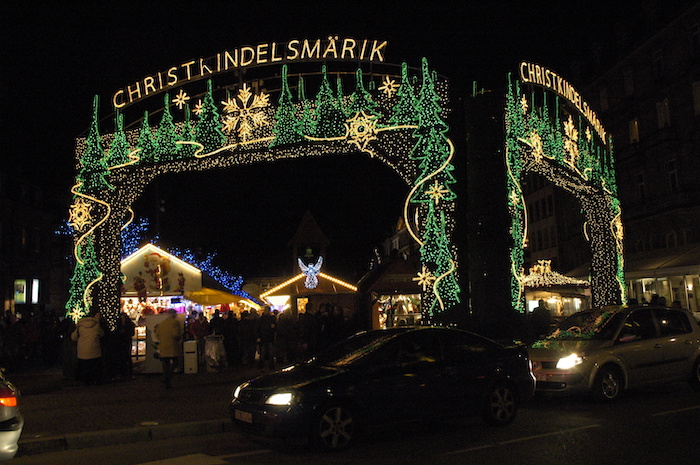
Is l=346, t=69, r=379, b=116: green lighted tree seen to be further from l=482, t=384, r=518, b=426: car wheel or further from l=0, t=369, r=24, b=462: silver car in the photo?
l=0, t=369, r=24, b=462: silver car

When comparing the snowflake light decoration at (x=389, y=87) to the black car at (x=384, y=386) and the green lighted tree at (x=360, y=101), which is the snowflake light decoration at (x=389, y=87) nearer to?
the green lighted tree at (x=360, y=101)

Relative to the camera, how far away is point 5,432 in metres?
6.71

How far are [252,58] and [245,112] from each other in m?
1.41

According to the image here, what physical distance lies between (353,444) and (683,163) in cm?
3285

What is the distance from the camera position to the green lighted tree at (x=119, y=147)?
60.3 feet

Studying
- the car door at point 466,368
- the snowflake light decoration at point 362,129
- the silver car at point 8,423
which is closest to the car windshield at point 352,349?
the car door at point 466,368

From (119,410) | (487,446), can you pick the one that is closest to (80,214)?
(119,410)

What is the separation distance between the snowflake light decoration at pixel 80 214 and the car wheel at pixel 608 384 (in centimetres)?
1418

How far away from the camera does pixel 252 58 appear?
17.0 meters

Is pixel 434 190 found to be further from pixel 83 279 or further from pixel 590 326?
pixel 83 279

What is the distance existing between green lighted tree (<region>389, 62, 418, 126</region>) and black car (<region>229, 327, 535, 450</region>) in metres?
7.31

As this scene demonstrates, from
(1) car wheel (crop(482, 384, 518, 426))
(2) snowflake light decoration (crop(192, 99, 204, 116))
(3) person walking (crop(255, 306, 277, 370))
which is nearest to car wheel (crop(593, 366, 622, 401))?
(1) car wheel (crop(482, 384, 518, 426))

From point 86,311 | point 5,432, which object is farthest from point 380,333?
point 86,311

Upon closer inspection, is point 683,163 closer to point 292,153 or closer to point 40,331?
point 292,153
